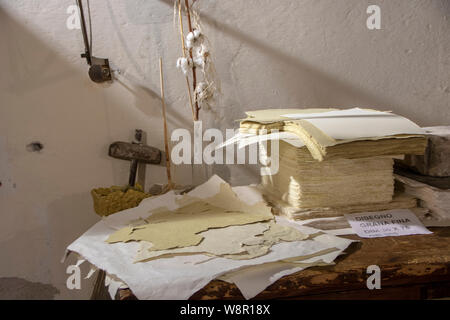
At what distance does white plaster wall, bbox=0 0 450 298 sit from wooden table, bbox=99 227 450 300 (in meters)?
0.85

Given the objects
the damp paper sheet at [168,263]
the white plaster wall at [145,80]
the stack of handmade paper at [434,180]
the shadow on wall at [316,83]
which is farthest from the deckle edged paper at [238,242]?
the shadow on wall at [316,83]

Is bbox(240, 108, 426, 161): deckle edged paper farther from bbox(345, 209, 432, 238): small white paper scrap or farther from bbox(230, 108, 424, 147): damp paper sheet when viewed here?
bbox(345, 209, 432, 238): small white paper scrap

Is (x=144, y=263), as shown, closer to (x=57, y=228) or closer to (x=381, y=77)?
(x=57, y=228)

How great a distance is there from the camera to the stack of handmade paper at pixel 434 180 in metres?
1.02

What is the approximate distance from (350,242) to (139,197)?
0.68m

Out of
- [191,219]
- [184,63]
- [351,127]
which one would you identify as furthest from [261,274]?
[184,63]

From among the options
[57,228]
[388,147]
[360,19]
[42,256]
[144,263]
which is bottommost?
[42,256]

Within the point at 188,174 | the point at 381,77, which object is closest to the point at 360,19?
the point at 381,77

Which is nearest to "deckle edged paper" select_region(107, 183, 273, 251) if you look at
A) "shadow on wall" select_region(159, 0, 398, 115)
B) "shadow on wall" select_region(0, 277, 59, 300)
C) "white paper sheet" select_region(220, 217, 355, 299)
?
"white paper sheet" select_region(220, 217, 355, 299)

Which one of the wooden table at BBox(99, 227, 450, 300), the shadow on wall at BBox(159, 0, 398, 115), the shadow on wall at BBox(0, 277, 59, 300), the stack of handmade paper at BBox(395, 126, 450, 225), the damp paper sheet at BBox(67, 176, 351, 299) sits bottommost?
the shadow on wall at BBox(0, 277, 59, 300)

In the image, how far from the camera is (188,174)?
1630 millimetres

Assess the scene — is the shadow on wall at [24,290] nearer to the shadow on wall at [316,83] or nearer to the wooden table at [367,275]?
the wooden table at [367,275]

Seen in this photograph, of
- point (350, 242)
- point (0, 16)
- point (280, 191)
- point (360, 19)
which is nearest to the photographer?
point (350, 242)

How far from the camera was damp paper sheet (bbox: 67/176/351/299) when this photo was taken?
2.41ft
